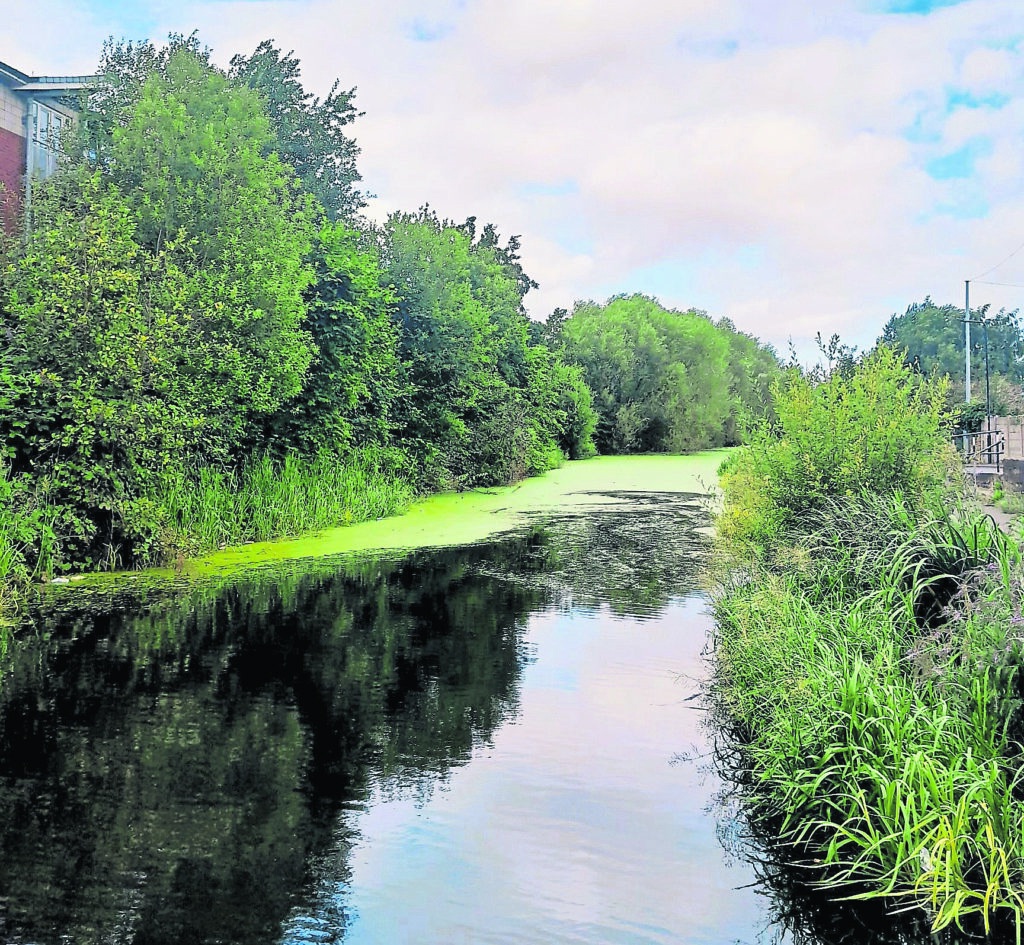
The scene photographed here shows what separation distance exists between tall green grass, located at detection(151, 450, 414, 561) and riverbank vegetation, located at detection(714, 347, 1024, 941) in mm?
7295

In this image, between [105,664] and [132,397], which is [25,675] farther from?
[132,397]

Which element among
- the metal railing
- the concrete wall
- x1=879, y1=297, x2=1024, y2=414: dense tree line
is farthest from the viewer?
x1=879, y1=297, x2=1024, y2=414: dense tree line

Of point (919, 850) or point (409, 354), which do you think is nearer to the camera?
point (919, 850)

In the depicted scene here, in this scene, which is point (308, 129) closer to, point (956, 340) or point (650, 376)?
point (650, 376)

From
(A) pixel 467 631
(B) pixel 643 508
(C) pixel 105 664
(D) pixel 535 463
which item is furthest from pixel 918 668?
(D) pixel 535 463

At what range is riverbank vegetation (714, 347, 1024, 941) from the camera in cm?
439

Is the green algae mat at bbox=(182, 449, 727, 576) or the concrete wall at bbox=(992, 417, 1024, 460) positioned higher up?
the concrete wall at bbox=(992, 417, 1024, 460)

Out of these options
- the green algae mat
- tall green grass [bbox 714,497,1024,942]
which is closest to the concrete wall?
the green algae mat

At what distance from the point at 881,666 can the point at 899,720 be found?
73 centimetres

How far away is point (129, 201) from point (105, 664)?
31.9 feet

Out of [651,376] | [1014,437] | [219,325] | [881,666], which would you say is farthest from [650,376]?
[881,666]

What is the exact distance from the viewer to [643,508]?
21.6m

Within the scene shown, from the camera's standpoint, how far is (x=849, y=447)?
10.0m

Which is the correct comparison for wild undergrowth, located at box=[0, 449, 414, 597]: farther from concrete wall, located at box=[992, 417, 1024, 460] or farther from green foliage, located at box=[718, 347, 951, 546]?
concrete wall, located at box=[992, 417, 1024, 460]
